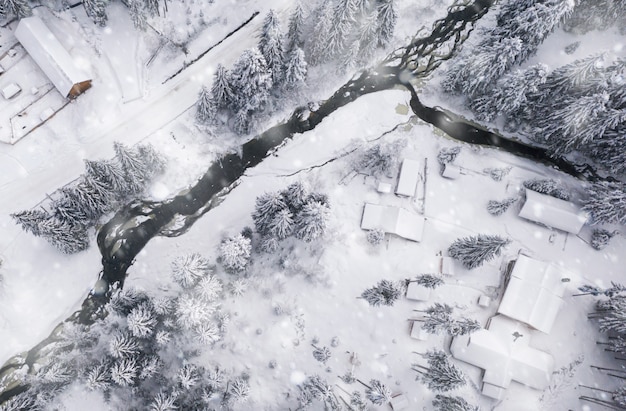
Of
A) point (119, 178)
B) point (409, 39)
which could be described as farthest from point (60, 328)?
point (409, 39)

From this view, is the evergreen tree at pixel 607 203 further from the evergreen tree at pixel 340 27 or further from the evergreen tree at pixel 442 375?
the evergreen tree at pixel 340 27

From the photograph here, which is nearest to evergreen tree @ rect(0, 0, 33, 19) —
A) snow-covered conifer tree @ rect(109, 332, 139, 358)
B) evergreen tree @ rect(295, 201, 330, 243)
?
snow-covered conifer tree @ rect(109, 332, 139, 358)

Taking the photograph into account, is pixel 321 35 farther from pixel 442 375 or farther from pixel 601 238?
pixel 601 238

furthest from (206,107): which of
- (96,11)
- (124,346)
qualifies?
(124,346)

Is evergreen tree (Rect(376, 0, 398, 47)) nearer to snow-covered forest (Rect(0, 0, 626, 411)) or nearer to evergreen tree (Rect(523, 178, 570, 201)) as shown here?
snow-covered forest (Rect(0, 0, 626, 411))

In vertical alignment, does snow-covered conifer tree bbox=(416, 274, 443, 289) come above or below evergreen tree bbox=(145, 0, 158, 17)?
below

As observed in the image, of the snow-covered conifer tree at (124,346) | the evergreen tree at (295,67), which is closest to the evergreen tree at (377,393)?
the snow-covered conifer tree at (124,346)
